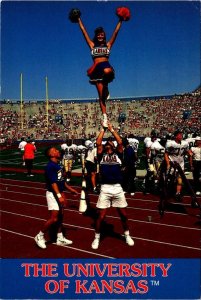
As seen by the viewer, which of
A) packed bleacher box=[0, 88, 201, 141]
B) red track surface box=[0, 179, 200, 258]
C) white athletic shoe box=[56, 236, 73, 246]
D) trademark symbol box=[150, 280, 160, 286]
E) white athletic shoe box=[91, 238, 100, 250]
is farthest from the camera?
packed bleacher box=[0, 88, 201, 141]

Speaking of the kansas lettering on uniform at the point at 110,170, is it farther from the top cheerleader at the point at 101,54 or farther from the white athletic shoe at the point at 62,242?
the white athletic shoe at the point at 62,242

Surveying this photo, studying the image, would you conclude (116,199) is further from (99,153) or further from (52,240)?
(52,240)

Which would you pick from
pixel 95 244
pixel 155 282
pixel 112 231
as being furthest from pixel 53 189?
pixel 155 282

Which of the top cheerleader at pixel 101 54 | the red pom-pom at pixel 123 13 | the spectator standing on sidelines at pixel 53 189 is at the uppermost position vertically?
the red pom-pom at pixel 123 13

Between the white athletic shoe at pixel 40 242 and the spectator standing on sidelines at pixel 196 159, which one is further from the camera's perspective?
the spectator standing on sidelines at pixel 196 159

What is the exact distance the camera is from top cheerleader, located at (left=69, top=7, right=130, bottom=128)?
652cm

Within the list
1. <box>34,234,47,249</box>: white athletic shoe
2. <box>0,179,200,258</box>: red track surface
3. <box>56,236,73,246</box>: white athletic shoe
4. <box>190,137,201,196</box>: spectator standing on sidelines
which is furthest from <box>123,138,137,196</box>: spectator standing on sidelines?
<box>34,234,47,249</box>: white athletic shoe

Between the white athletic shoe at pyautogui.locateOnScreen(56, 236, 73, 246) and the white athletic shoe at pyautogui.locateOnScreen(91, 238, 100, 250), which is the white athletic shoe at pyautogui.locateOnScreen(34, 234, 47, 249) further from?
the white athletic shoe at pyautogui.locateOnScreen(91, 238, 100, 250)

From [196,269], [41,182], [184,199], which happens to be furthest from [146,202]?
[41,182]

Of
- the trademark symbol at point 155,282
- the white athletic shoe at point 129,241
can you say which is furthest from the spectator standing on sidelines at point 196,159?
the trademark symbol at point 155,282

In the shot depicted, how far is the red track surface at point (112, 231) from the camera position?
6.52 metres

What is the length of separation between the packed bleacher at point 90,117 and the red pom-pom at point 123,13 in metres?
38.1

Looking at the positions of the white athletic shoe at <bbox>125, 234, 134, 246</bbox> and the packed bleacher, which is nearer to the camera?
the white athletic shoe at <bbox>125, 234, 134, 246</bbox>

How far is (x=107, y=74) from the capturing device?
648cm
